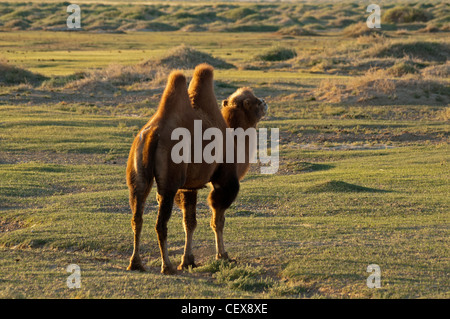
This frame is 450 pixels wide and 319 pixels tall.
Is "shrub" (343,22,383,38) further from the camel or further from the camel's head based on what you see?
the camel

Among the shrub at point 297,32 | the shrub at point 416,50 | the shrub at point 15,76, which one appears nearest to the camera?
the shrub at point 15,76

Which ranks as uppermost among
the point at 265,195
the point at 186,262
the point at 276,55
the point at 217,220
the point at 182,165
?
the point at 182,165

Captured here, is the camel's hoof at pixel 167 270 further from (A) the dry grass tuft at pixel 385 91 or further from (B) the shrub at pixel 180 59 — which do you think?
(B) the shrub at pixel 180 59

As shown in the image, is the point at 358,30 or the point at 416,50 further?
the point at 358,30

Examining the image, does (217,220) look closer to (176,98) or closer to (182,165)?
(182,165)

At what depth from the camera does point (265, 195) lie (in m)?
14.2

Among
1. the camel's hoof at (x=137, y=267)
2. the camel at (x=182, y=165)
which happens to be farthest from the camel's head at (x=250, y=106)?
the camel's hoof at (x=137, y=267)

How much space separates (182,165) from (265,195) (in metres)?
6.21

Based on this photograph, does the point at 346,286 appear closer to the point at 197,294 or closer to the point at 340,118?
the point at 197,294

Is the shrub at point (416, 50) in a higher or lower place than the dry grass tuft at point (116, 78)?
higher

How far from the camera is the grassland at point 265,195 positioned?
8273 millimetres

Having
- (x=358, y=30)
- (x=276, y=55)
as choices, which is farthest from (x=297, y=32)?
(x=276, y=55)
